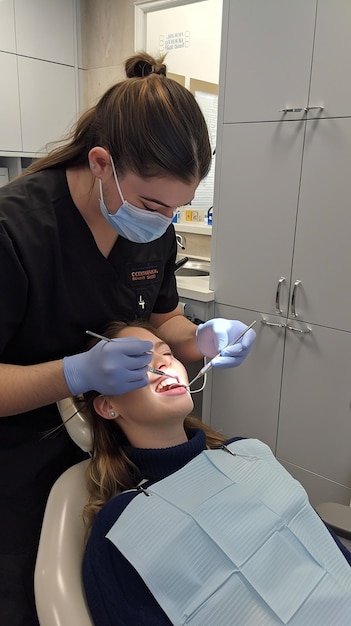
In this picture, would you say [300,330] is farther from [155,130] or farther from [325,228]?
[155,130]

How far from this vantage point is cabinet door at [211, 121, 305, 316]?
6.75 feet

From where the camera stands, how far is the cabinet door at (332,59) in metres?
1.79

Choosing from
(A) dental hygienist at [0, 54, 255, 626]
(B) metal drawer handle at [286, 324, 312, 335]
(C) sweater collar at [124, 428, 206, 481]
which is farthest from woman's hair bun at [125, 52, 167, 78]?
(B) metal drawer handle at [286, 324, 312, 335]

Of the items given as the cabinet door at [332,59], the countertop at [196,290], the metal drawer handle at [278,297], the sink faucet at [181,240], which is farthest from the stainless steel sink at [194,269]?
the cabinet door at [332,59]

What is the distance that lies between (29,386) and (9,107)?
2.63m

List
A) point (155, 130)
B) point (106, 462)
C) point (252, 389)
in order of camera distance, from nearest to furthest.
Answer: point (155, 130) → point (106, 462) → point (252, 389)

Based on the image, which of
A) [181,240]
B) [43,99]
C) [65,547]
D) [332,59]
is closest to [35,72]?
[43,99]

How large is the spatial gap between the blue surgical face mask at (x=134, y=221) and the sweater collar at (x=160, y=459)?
1.78 feet

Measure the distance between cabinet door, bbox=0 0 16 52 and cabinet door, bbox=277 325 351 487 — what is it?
2.44m

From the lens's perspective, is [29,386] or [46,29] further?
[46,29]

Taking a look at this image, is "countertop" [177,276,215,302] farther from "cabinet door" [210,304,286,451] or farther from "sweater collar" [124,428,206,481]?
"sweater collar" [124,428,206,481]

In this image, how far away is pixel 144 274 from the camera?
1.35m

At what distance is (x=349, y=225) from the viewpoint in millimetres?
1929

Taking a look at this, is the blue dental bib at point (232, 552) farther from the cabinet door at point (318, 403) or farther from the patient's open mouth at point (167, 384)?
the cabinet door at point (318, 403)
